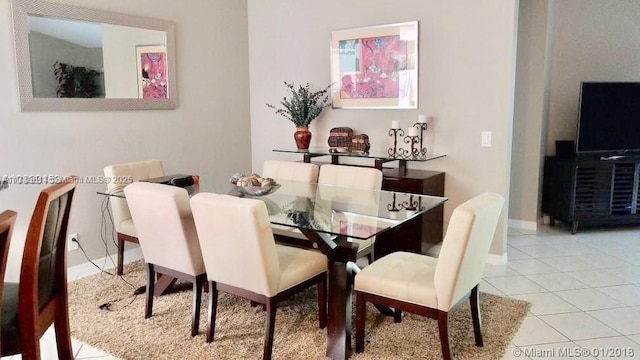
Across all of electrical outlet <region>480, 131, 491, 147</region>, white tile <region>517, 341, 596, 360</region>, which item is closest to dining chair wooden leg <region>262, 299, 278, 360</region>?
white tile <region>517, 341, 596, 360</region>

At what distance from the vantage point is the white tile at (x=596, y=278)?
351 centimetres

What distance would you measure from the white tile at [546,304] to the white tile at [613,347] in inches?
14.9

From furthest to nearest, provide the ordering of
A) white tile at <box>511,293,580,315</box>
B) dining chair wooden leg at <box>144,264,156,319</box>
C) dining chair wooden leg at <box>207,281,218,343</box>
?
white tile at <box>511,293,580,315</box> → dining chair wooden leg at <box>144,264,156,319</box> → dining chair wooden leg at <box>207,281,218,343</box>

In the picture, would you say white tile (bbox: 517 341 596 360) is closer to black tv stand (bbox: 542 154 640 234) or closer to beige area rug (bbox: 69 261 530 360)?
beige area rug (bbox: 69 261 530 360)

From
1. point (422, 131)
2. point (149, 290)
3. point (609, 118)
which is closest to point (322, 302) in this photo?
point (149, 290)

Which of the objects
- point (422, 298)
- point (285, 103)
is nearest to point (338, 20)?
point (285, 103)

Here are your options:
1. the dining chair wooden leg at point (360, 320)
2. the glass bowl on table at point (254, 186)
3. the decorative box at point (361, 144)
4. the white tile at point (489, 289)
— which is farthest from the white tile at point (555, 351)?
the decorative box at point (361, 144)

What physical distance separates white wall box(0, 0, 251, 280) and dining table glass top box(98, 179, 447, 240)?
2.40 ft

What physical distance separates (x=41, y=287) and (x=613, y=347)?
2874 millimetres

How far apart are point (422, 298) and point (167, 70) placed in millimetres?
3171

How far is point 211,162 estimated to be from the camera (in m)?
4.79

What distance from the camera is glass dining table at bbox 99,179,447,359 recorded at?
237cm

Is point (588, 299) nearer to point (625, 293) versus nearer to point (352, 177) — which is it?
point (625, 293)

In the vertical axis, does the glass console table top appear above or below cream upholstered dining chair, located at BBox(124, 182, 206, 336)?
above
